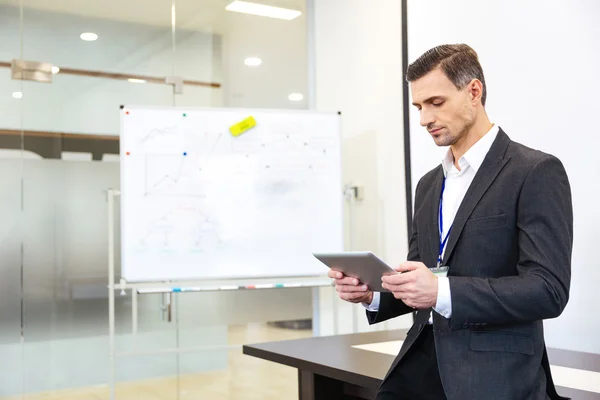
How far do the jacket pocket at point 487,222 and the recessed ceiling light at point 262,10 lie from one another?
3103 mm

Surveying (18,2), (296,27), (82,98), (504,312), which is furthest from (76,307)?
(504,312)

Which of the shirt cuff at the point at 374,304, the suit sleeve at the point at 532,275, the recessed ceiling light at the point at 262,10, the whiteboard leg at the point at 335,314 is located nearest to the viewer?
the suit sleeve at the point at 532,275

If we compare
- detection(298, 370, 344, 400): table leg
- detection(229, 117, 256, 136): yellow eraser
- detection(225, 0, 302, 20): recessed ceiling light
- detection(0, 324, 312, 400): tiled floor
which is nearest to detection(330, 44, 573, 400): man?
detection(298, 370, 344, 400): table leg

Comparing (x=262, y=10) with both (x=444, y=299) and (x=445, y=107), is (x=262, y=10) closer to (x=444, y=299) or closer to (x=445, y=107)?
(x=445, y=107)

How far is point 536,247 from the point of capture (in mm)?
1514

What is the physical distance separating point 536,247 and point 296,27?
3273 millimetres

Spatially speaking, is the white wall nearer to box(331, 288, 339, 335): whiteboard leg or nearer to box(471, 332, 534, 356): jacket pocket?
box(331, 288, 339, 335): whiteboard leg

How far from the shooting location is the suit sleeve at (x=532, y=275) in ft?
4.92

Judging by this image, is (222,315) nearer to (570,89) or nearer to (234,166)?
(234,166)

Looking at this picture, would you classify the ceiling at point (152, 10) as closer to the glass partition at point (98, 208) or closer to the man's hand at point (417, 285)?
the glass partition at point (98, 208)

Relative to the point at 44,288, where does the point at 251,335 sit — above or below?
below

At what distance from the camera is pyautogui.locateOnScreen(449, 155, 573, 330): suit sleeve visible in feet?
4.92

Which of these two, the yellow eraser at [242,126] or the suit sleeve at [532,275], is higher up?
the yellow eraser at [242,126]

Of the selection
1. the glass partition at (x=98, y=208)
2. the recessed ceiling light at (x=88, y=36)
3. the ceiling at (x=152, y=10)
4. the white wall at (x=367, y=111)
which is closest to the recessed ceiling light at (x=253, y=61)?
the glass partition at (x=98, y=208)
